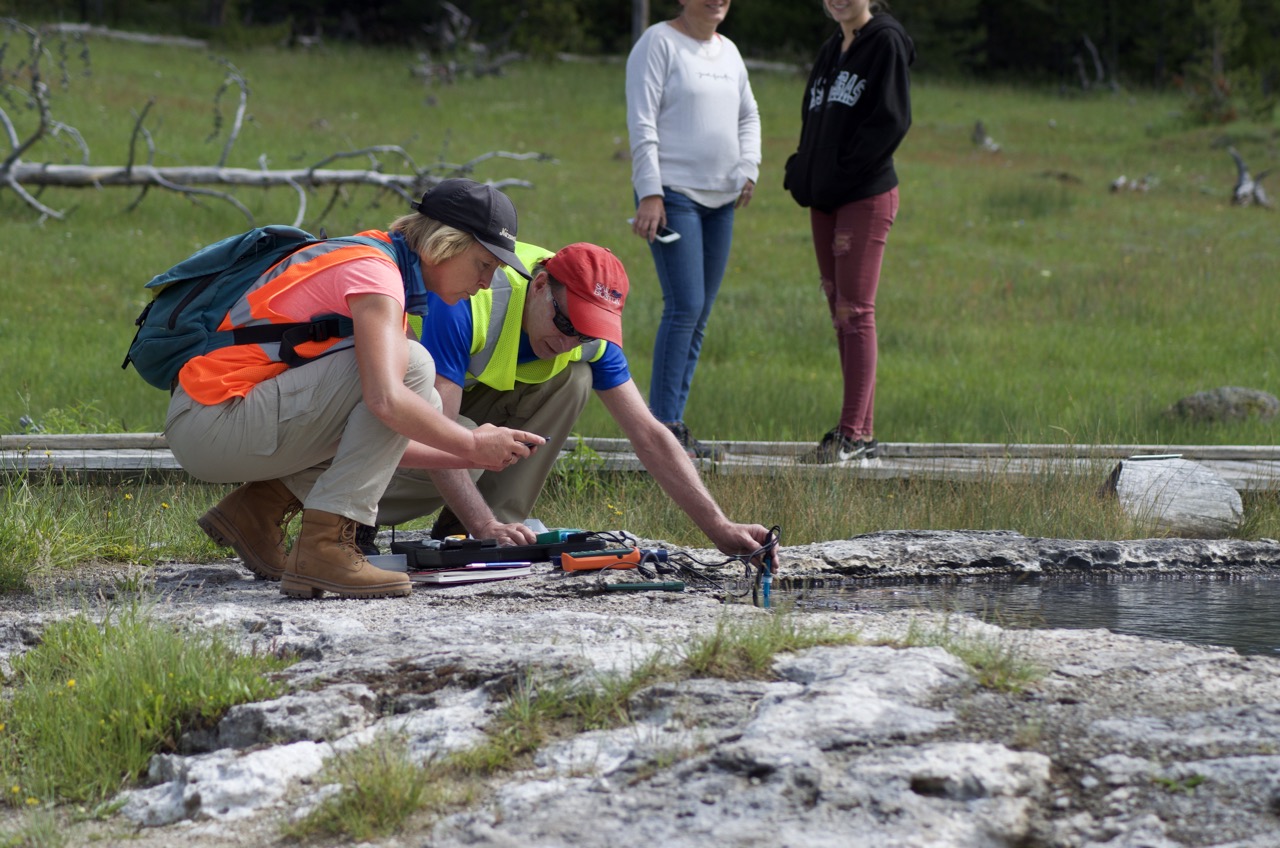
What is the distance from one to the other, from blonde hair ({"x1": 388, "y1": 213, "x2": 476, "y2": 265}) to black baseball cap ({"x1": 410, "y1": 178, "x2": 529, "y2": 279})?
0.06 ft

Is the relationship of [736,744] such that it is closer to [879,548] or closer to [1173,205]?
[879,548]

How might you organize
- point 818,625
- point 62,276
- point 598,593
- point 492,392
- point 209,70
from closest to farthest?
1. point 818,625
2. point 598,593
3. point 492,392
4. point 62,276
5. point 209,70

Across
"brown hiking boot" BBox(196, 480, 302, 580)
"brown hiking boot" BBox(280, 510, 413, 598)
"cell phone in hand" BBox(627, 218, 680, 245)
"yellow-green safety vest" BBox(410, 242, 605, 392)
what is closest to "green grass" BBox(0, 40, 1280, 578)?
"brown hiking boot" BBox(196, 480, 302, 580)

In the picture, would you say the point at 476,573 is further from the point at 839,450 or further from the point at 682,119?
the point at 682,119

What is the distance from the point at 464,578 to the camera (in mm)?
4055

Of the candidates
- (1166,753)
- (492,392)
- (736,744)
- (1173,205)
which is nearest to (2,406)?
(492,392)

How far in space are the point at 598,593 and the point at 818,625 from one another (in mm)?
848

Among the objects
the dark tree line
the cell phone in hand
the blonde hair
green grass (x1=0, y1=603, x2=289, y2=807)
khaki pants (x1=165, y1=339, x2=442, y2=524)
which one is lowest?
green grass (x1=0, y1=603, x2=289, y2=807)

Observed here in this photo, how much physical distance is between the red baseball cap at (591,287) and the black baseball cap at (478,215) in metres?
0.18

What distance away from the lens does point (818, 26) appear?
41.4m

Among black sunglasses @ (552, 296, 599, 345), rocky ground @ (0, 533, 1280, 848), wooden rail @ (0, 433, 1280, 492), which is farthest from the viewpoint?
wooden rail @ (0, 433, 1280, 492)

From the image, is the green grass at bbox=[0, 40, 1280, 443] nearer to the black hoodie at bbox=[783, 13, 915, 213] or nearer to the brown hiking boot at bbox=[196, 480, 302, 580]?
the black hoodie at bbox=[783, 13, 915, 213]

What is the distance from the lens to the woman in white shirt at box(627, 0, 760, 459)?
5.91 metres

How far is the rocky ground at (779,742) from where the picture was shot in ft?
7.59
